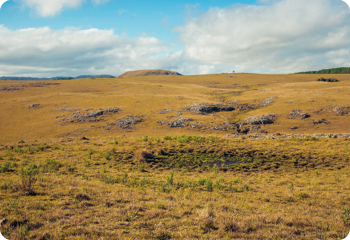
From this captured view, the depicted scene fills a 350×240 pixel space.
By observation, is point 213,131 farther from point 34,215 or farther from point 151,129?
point 34,215

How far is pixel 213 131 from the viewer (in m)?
46.5

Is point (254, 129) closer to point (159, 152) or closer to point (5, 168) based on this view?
point (159, 152)

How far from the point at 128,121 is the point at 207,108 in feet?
93.2

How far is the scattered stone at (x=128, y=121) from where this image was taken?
53.0m

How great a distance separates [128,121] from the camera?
2185 inches

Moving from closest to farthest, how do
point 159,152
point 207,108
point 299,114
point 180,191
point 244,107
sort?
point 180,191
point 159,152
point 299,114
point 207,108
point 244,107

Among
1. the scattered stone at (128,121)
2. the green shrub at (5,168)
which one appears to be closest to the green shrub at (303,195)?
the green shrub at (5,168)

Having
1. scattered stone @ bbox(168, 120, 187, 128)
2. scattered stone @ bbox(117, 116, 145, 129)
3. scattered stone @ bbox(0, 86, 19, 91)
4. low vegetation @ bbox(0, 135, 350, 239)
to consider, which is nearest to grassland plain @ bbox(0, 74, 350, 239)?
low vegetation @ bbox(0, 135, 350, 239)

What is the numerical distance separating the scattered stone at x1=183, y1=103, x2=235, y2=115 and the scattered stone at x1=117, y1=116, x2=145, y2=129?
17636 mm

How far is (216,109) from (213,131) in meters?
22.9

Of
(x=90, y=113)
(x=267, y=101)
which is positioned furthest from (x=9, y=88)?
(x=267, y=101)

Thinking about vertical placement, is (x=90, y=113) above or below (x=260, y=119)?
above

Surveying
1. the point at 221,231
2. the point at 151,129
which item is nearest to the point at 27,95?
the point at 151,129

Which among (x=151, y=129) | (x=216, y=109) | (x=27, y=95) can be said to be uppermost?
(x=27, y=95)
